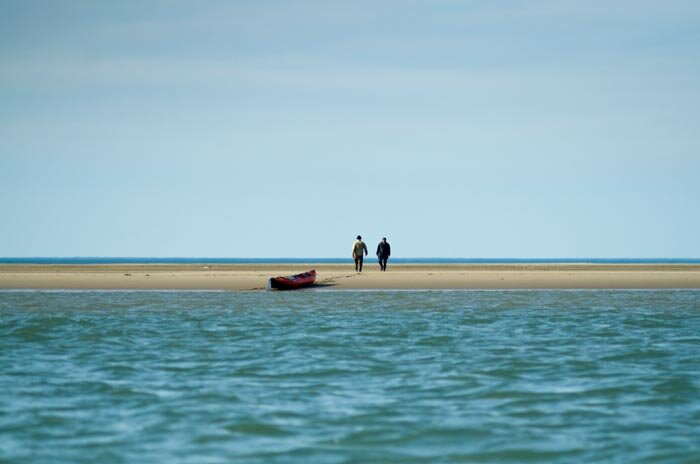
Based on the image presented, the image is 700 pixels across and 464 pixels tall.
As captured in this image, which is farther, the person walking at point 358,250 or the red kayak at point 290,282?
the person walking at point 358,250

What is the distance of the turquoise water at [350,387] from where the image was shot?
9844 mm

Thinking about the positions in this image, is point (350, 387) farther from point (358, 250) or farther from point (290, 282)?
point (358, 250)

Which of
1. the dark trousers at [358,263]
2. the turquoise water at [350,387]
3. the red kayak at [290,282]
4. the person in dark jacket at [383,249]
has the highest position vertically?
the person in dark jacket at [383,249]

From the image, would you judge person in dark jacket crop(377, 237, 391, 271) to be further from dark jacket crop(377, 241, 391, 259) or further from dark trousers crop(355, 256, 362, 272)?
dark trousers crop(355, 256, 362, 272)

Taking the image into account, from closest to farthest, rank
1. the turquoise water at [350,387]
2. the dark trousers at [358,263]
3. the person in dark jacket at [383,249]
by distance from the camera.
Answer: the turquoise water at [350,387], the dark trousers at [358,263], the person in dark jacket at [383,249]

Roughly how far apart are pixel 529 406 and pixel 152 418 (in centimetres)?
501

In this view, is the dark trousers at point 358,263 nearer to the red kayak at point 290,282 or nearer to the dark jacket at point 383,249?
the dark jacket at point 383,249

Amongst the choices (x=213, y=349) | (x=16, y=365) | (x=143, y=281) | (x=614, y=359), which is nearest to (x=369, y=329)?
(x=213, y=349)

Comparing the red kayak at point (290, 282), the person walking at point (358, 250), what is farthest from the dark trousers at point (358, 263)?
the red kayak at point (290, 282)

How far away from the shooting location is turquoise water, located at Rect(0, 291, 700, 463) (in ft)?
32.3

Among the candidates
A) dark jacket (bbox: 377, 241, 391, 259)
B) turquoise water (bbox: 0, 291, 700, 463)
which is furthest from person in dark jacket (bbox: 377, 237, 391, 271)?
turquoise water (bbox: 0, 291, 700, 463)

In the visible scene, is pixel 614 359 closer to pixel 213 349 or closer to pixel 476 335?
pixel 476 335

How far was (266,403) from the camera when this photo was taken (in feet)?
40.0

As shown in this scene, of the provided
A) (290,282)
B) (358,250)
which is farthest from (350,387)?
(358,250)
